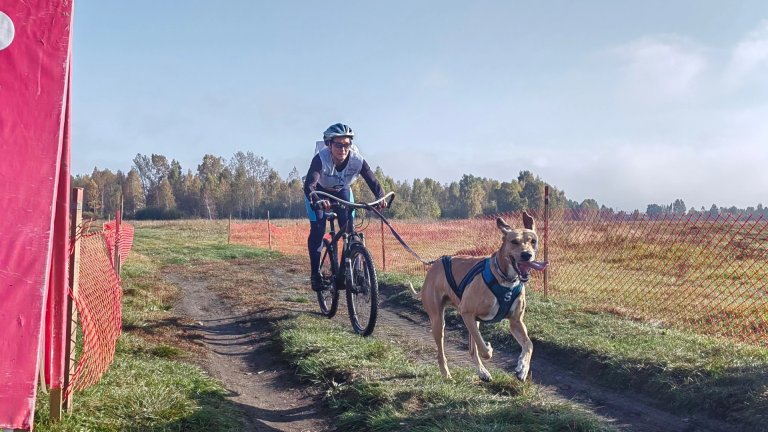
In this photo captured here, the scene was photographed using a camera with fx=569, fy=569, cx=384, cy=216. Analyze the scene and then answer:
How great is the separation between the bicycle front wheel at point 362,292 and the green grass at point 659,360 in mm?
1651

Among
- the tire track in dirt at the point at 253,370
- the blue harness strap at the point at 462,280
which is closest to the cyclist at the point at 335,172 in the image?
the blue harness strap at the point at 462,280

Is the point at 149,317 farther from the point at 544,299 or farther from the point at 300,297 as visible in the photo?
the point at 544,299

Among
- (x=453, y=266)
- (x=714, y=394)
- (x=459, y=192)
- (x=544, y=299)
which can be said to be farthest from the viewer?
(x=459, y=192)

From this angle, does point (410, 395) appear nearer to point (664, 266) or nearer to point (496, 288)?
point (496, 288)

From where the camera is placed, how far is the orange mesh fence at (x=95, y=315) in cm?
451

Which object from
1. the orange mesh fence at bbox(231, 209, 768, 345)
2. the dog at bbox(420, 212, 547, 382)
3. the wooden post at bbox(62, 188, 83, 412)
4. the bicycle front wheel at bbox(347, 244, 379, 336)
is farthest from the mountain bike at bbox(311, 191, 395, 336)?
the wooden post at bbox(62, 188, 83, 412)

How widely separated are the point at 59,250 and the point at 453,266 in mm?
3269

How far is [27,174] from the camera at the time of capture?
2934 millimetres

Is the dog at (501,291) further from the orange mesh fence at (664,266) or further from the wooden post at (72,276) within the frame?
the wooden post at (72,276)

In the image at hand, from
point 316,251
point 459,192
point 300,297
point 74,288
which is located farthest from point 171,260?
point 459,192

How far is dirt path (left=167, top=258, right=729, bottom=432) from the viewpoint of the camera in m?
4.59

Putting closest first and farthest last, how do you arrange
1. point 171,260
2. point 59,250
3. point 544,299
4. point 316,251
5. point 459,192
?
point 59,250 → point 316,251 → point 544,299 → point 171,260 → point 459,192

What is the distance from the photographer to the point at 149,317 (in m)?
7.88

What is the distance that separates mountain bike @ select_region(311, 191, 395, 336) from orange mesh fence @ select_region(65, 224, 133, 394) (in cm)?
251
